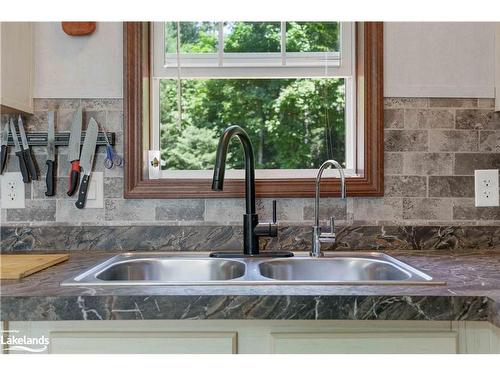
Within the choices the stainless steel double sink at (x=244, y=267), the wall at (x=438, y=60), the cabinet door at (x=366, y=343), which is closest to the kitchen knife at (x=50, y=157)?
the stainless steel double sink at (x=244, y=267)

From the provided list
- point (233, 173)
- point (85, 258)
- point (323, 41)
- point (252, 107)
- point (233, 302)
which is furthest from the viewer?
point (252, 107)

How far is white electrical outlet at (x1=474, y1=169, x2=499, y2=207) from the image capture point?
1551 millimetres

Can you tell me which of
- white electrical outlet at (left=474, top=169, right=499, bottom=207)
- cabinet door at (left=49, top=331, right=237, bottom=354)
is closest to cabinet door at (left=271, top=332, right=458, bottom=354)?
cabinet door at (left=49, top=331, right=237, bottom=354)

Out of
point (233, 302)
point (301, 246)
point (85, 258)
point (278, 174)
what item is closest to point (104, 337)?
point (233, 302)

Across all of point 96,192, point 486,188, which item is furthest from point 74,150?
point 486,188

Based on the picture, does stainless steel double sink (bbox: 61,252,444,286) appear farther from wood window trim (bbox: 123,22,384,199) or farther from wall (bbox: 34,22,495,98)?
wall (bbox: 34,22,495,98)

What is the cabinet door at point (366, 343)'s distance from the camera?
3.02 feet

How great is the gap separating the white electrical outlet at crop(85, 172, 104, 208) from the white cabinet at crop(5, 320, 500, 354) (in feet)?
2.18

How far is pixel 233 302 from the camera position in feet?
2.96

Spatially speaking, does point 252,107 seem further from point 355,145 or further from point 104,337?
point 104,337

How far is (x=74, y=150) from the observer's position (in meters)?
1.52

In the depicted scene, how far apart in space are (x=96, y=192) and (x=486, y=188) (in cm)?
143

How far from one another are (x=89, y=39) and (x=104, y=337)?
44.4 inches
